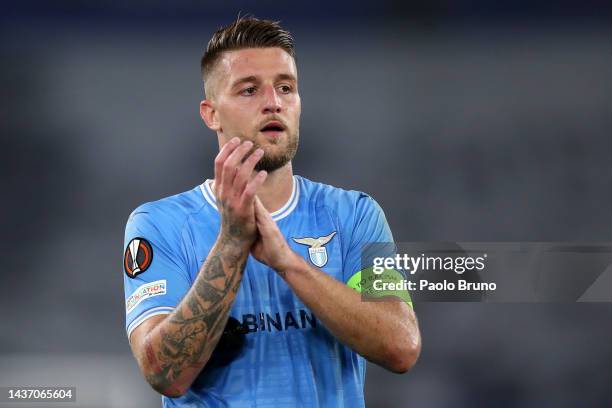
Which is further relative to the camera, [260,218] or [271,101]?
[271,101]

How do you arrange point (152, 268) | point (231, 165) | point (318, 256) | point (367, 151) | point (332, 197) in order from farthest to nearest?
1. point (367, 151)
2. point (332, 197)
3. point (318, 256)
4. point (152, 268)
5. point (231, 165)

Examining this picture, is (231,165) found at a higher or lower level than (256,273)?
higher

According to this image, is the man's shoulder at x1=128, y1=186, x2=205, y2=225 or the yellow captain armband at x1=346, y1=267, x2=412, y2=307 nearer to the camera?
the yellow captain armband at x1=346, y1=267, x2=412, y2=307

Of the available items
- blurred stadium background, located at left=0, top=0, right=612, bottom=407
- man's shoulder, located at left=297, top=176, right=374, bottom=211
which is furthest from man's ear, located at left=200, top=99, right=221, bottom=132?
blurred stadium background, located at left=0, top=0, right=612, bottom=407

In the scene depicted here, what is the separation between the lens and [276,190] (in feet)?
7.70

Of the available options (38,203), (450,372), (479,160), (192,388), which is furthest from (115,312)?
(192,388)

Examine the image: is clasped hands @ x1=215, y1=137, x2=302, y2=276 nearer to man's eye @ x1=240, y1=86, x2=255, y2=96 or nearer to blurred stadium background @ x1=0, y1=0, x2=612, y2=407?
man's eye @ x1=240, y1=86, x2=255, y2=96

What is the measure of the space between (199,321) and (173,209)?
1.54ft

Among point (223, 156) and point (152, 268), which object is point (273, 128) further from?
point (152, 268)

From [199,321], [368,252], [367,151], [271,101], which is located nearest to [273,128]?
[271,101]

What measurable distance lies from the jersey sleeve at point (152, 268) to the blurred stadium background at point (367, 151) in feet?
8.18

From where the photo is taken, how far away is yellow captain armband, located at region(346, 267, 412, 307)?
2170 millimetres

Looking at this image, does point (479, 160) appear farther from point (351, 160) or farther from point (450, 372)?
point (450, 372)

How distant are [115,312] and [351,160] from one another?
1683 mm
